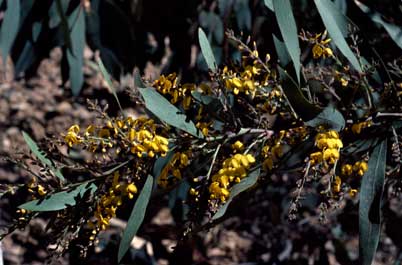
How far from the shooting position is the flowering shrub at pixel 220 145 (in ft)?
3.90

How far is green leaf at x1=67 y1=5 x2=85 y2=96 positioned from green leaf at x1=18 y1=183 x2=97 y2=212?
922 mm

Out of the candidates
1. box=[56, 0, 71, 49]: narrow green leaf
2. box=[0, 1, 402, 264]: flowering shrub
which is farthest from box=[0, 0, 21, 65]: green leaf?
box=[0, 1, 402, 264]: flowering shrub

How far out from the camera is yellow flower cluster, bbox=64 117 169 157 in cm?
117

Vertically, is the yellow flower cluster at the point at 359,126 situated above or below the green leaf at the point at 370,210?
above

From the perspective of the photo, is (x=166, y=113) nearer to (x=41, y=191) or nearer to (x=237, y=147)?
(x=237, y=147)

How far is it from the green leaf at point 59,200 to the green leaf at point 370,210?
18.2 inches

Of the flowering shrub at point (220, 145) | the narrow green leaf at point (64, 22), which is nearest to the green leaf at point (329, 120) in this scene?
the flowering shrub at point (220, 145)

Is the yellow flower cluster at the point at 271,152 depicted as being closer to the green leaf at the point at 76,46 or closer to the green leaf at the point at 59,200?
the green leaf at the point at 59,200

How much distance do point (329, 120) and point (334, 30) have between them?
0.54 feet

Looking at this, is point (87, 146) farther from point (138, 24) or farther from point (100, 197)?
point (138, 24)

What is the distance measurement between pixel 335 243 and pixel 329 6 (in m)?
0.85

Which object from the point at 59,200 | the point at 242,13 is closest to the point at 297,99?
the point at 59,200

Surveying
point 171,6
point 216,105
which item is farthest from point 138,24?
point 216,105

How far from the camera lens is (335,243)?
2.00 meters
